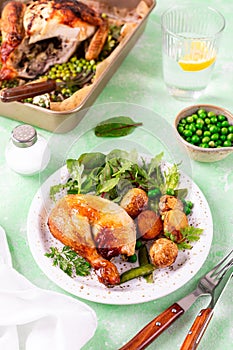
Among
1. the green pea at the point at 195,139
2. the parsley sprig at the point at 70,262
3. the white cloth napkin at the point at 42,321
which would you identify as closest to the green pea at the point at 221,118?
the green pea at the point at 195,139

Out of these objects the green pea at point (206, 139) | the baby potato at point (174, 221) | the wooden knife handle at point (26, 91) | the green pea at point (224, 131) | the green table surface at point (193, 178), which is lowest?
the green table surface at point (193, 178)

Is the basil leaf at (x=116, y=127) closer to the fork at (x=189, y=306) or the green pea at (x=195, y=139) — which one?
the green pea at (x=195, y=139)

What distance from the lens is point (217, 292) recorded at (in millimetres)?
1229

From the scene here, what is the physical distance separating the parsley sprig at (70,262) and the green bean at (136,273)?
8cm

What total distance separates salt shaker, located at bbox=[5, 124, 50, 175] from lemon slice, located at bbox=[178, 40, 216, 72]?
1.70 ft

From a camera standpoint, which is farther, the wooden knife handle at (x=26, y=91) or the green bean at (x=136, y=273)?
the wooden knife handle at (x=26, y=91)

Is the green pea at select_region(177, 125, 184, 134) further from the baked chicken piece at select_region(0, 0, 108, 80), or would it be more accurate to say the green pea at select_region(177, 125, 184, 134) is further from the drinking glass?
the baked chicken piece at select_region(0, 0, 108, 80)

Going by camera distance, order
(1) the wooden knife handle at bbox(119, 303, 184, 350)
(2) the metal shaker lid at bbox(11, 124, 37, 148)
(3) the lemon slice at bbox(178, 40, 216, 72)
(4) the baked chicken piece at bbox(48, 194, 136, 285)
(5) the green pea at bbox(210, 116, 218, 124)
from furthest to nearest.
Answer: (3) the lemon slice at bbox(178, 40, 216, 72) → (5) the green pea at bbox(210, 116, 218, 124) → (2) the metal shaker lid at bbox(11, 124, 37, 148) → (4) the baked chicken piece at bbox(48, 194, 136, 285) → (1) the wooden knife handle at bbox(119, 303, 184, 350)

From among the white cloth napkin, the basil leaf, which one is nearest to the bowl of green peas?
the basil leaf

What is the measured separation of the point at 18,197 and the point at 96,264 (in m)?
0.37

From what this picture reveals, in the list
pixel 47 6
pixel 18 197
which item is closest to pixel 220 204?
pixel 18 197

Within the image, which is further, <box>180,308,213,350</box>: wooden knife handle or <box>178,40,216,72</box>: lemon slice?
<box>178,40,216,72</box>: lemon slice

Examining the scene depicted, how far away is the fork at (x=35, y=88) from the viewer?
Answer: 1.57 meters

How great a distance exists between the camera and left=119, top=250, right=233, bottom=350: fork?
112cm
